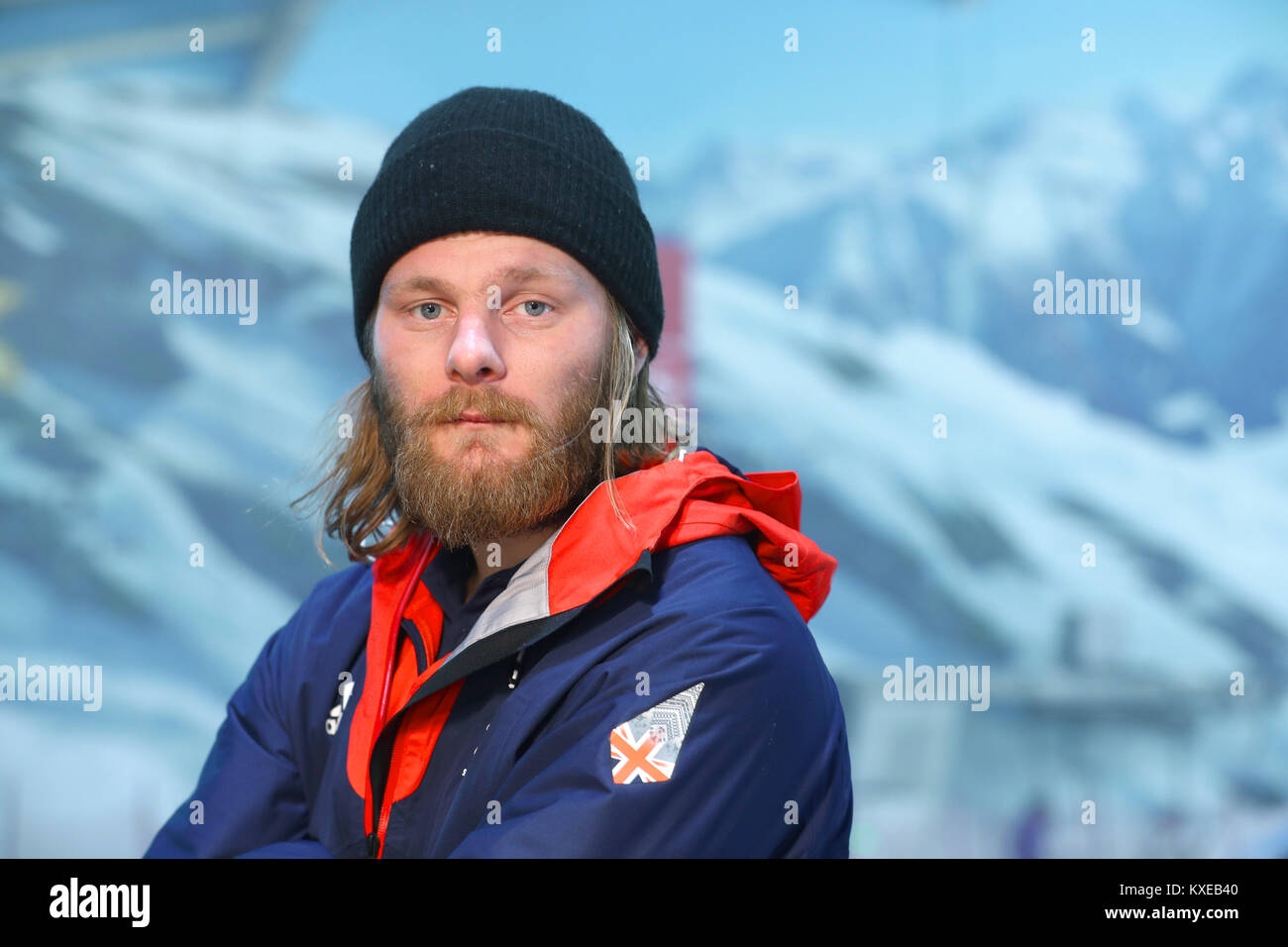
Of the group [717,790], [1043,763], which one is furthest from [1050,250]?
[717,790]

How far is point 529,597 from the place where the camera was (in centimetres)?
116

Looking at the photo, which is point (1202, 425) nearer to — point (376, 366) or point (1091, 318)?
point (1091, 318)

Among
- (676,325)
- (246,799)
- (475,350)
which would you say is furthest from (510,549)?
(676,325)

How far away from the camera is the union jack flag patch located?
3.16ft

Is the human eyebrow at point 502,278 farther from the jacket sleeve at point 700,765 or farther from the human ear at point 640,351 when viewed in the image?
the jacket sleeve at point 700,765

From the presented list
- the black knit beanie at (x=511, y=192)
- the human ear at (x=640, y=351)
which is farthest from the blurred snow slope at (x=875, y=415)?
the black knit beanie at (x=511, y=192)

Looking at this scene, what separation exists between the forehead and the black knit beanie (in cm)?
1

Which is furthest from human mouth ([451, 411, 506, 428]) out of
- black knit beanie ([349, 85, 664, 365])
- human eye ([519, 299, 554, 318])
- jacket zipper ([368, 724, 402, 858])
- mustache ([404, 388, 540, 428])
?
jacket zipper ([368, 724, 402, 858])

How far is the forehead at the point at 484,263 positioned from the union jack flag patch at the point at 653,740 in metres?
0.60

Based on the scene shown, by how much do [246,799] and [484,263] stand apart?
789 mm

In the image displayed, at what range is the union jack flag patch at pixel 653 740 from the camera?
0.96 meters

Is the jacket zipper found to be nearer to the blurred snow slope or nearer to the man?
the man

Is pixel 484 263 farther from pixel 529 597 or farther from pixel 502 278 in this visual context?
pixel 529 597
